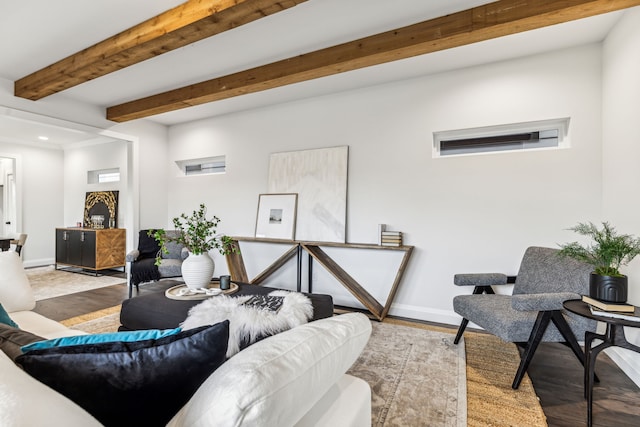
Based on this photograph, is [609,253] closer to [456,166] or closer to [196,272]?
[456,166]

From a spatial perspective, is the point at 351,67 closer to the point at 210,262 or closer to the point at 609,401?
the point at 210,262

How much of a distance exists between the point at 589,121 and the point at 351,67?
7.09ft

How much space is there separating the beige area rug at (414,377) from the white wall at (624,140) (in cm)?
123

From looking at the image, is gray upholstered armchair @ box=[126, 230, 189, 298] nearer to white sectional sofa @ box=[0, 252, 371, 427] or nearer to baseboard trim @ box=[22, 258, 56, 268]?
white sectional sofa @ box=[0, 252, 371, 427]

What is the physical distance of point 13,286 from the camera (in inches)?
79.8

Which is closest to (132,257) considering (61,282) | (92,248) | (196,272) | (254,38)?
(196,272)

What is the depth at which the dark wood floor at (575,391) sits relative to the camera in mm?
1782

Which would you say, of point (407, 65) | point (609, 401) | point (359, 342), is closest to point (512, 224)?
point (609, 401)

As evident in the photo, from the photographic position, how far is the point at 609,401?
1.94 metres

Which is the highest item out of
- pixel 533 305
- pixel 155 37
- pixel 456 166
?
pixel 155 37

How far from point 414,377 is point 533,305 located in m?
0.89

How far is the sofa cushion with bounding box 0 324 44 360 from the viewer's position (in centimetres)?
80

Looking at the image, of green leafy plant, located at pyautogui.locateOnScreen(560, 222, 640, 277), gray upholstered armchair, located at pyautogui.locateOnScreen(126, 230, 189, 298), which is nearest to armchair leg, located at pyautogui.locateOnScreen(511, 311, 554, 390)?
green leafy plant, located at pyautogui.locateOnScreen(560, 222, 640, 277)

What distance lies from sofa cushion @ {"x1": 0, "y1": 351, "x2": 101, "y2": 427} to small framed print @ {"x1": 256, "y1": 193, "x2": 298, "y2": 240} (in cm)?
359
